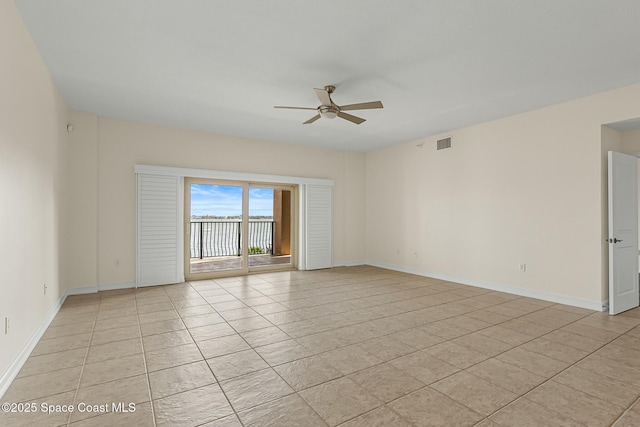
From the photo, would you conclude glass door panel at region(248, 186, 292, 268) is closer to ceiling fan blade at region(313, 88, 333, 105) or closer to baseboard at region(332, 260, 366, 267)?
baseboard at region(332, 260, 366, 267)

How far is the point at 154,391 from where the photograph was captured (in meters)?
2.21

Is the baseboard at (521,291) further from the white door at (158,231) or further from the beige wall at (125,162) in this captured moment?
the white door at (158,231)

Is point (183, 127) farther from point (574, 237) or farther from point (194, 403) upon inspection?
point (574, 237)

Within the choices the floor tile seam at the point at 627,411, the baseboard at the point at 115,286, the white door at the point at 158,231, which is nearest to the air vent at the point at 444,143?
the floor tile seam at the point at 627,411

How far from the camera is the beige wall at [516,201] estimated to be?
13.6ft

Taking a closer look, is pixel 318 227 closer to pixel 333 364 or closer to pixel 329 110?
pixel 329 110

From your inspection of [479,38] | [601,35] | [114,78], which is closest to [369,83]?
[479,38]

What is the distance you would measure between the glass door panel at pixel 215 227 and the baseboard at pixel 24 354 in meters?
2.48

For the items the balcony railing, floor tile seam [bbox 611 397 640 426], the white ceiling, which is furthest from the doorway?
floor tile seam [bbox 611 397 640 426]

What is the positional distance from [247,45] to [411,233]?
497 cm

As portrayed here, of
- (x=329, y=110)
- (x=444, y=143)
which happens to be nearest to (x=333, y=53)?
(x=329, y=110)

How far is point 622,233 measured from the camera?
13.7 feet

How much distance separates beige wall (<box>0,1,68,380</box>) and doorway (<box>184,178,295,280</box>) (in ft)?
7.52

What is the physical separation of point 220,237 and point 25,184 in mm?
4503
